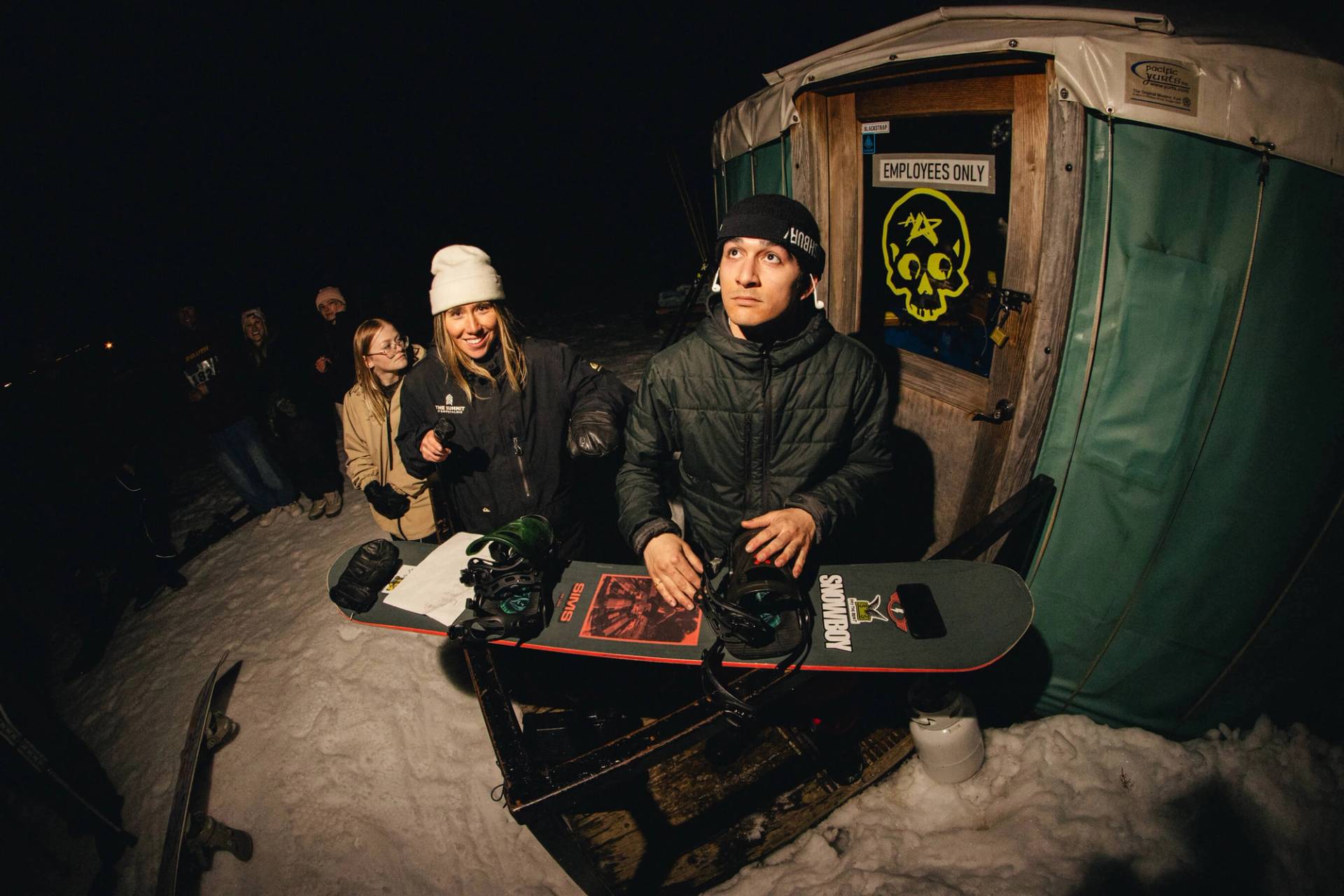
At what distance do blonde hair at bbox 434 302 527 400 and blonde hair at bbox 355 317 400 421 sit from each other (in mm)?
952

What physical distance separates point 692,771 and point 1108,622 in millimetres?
2277

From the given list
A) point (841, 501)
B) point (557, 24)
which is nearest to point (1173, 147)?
point (841, 501)

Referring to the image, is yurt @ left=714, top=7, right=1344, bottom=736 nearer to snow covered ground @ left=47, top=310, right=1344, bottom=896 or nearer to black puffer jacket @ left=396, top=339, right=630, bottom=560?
snow covered ground @ left=47, top=310, right=1344, bottom=896

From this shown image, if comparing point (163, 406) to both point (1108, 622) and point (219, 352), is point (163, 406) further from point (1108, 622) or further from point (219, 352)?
point (1108, 622)

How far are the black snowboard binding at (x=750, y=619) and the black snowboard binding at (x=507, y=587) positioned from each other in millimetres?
713

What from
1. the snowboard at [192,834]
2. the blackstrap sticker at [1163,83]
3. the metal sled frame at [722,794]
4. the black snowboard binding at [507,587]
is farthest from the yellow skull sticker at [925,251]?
the snowboard at [192,834]

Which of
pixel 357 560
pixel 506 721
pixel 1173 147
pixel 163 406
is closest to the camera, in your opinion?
pixel 506 721

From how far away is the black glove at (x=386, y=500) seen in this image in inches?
128

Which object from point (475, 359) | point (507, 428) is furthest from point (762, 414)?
point (475, 359)

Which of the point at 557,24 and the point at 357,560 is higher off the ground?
the point at 557,24

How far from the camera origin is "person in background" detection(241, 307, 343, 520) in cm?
559

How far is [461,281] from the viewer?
2723 mm

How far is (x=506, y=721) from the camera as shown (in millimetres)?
1891

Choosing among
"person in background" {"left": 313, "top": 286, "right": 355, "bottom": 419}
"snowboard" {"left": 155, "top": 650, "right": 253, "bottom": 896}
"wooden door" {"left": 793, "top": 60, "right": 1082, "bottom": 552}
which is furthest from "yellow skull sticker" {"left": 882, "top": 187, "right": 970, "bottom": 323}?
"snowboard" {"left": 155, "top": 650, "right": 253, "bottom": 896}
